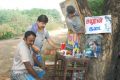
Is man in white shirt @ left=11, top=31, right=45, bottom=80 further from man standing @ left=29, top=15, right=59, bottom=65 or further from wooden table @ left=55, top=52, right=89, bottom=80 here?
wooden table @ left=55, top=52, right=89, bottom=80

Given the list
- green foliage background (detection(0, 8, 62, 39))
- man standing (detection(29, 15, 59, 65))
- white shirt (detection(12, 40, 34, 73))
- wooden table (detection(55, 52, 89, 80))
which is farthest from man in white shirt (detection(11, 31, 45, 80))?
green foliage background (detection(0, 8, 62, 39))

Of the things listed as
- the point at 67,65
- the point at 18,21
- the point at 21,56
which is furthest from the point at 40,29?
the point at 18,21

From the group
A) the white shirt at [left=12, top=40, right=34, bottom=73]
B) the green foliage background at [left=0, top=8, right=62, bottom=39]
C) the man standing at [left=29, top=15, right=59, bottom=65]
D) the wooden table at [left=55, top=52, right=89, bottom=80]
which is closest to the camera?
the white shirt at [left=12, top=40, right=34, bottom=73]

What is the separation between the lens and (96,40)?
7754 mm

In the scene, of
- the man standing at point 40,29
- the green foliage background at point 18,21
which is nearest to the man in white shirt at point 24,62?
the man standing at point 40,29

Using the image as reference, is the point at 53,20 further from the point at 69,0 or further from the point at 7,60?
the point at 69,0

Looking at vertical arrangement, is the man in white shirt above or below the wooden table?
above

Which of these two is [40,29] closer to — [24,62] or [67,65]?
[67,65]

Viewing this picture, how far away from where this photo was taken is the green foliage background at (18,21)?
2201cm

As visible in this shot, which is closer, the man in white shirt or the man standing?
the man in white shirt

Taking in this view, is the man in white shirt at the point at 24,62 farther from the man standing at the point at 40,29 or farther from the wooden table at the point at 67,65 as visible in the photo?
the wooden table at the point at 67,65

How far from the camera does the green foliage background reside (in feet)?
72.2

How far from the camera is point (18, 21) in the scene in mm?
25125

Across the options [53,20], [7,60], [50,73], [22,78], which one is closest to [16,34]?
[53,20]
